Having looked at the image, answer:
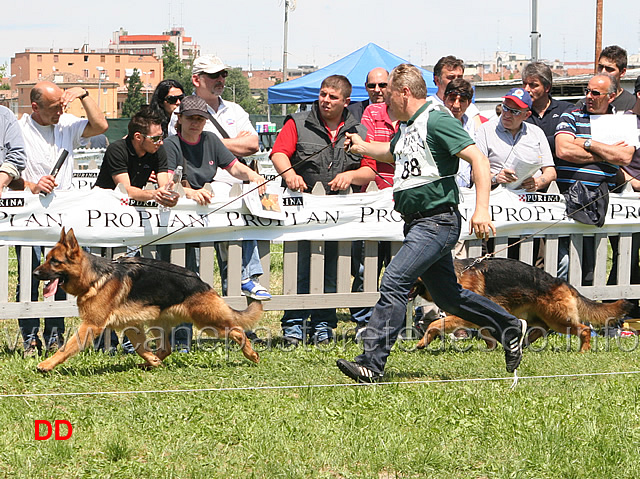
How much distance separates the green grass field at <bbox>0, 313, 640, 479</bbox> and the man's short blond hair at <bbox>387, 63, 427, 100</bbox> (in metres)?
1.93

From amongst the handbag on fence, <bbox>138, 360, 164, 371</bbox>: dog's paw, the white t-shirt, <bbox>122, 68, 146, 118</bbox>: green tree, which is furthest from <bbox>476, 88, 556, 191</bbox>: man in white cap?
<bbox>122, 68, 146, 118</bbox>: green tree

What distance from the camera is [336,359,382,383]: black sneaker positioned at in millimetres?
5539

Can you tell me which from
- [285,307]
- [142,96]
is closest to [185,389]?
[285,307]

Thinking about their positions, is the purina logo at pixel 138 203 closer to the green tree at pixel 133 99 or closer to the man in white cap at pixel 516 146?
the man in white cap at pixel 516 146

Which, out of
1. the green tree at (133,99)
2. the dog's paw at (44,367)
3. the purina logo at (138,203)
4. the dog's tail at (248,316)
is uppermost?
the green tree at (133,99)

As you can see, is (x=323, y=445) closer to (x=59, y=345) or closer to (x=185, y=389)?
(x=185, y=389)

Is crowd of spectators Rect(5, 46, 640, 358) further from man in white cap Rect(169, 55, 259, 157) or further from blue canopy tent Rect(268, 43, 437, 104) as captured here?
blue canopy tent Rect(268, 43, 437, 104)

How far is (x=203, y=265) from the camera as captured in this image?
728cm

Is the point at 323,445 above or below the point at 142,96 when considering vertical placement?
below

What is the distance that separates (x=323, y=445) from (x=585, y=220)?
460 cm

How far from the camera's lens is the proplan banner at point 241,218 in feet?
22.4

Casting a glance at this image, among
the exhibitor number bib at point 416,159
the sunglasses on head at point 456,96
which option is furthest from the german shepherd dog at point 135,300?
the sunglasses on head at point 456,96

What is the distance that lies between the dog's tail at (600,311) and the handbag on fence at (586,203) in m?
0.97

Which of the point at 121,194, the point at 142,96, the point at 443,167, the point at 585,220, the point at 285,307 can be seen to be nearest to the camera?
the point at 443,167
